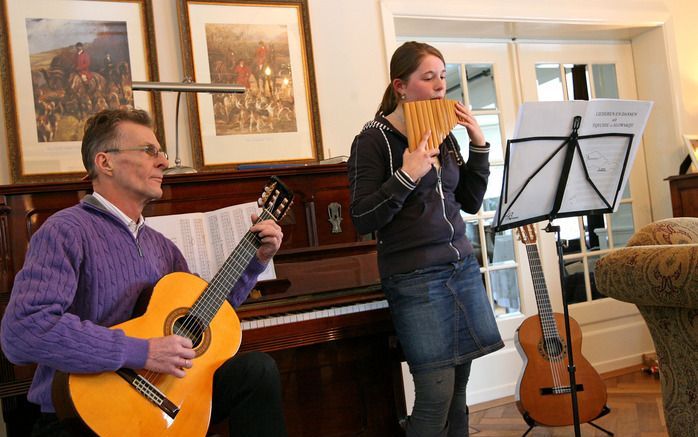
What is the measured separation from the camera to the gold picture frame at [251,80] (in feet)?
10.1

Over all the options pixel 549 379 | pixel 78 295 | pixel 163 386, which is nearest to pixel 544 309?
pixel 549 379

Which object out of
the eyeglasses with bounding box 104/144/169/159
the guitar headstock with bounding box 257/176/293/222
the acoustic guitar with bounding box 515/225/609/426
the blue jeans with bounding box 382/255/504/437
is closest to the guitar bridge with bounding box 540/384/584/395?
the acoustic guitar with bounding box 515/225/609/426

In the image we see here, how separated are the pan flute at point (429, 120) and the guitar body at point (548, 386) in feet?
4.68

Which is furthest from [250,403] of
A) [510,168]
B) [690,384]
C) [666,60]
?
[666,60]

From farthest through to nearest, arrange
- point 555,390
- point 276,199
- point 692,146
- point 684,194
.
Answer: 1. point 692,146
2. point 684,194
3. point 555,390
4. point 276,199

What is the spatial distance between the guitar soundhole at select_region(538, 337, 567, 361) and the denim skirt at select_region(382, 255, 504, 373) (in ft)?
3.64

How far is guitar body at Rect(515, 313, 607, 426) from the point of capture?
293 cm

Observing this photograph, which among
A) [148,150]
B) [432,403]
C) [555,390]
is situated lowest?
[555,390]

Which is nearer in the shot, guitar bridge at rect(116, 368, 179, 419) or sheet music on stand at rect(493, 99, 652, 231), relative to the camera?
guitar bridge at rect(116, 368, 179, 419)

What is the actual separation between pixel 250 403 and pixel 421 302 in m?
0.58

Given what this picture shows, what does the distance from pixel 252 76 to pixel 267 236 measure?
146 centimetres

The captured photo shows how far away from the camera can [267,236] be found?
1943 millimetres

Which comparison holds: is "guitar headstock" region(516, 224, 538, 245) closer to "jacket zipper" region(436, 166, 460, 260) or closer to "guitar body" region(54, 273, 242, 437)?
"jacket zipper" region(436, 166, 460, 260)

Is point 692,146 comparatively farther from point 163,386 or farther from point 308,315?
point 163,386
